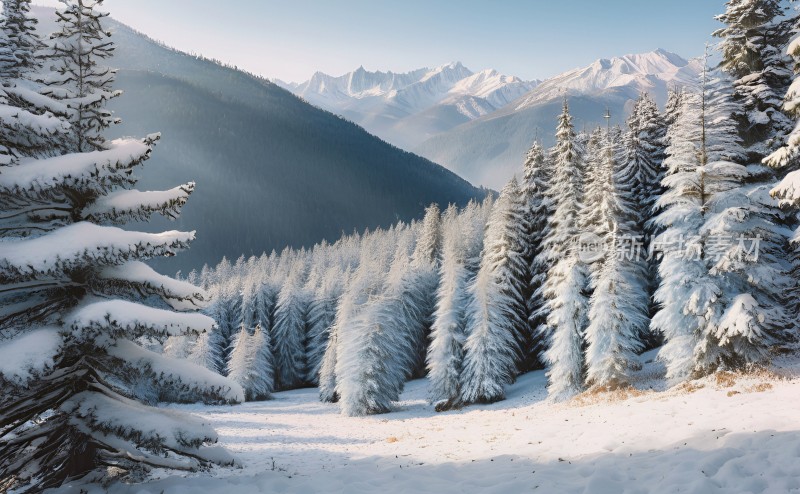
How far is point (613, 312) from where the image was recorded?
24422 mm

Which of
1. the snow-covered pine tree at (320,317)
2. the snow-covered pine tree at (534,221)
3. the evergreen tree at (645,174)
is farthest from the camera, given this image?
the snow-covered pine tree at (320,317)

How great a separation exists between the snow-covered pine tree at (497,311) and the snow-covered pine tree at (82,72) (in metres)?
27.8

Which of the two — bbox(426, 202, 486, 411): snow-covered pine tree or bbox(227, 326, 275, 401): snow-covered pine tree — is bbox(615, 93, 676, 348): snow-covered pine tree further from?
bbox(227, 326, 275, 401): snow-covered pine tree

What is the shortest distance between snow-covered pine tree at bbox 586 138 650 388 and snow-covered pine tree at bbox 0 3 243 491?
20.7 meters

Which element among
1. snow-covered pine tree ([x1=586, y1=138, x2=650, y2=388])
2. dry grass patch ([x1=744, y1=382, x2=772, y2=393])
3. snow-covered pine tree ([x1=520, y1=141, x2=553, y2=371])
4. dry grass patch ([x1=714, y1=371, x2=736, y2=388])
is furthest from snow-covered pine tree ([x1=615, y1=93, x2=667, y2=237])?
dry grass patch ([x1=744, y1=382, x2=772, y2=393])

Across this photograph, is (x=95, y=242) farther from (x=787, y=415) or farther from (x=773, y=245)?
(x=773, y=245)

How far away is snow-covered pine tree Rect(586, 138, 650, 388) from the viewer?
958 inches

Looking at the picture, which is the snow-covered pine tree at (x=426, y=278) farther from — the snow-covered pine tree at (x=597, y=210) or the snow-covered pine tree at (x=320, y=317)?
the snow-covered pine tree at (x=597, y=210)

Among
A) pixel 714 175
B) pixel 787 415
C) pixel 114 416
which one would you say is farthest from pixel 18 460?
pixel 714 175

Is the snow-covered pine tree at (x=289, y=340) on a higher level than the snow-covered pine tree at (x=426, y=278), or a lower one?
lower

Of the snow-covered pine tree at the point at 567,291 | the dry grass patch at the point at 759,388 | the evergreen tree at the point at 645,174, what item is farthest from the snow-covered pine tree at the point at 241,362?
the dry grass patch at the point at 759,388

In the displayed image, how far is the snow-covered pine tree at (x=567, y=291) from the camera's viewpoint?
27.1m

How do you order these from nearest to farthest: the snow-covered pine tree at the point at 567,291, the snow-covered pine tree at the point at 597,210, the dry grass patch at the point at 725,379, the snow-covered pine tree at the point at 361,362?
the dry grass patch at the point at 725,379, the snow-covered pine tree at the point at 597,210, the snow-covered pine tree at the point at 567,291, the snow-covered pine tree at the point at 361,362

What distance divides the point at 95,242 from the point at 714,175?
23.2m
